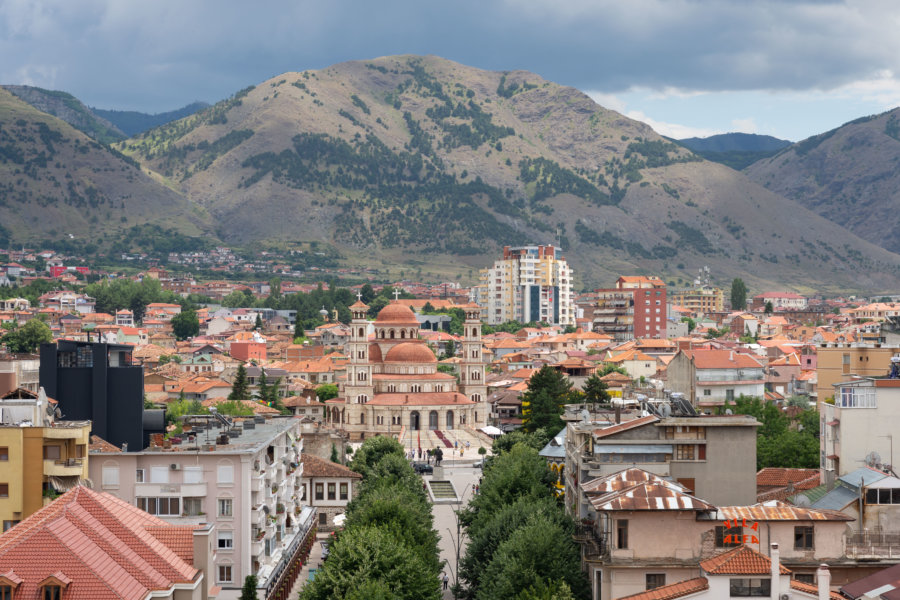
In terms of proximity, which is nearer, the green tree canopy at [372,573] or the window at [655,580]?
the window at [655,580]

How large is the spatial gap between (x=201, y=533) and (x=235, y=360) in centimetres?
14313

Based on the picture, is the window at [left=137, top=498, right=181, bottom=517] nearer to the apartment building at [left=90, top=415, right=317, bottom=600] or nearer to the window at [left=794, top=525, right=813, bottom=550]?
the apartment building at [left=90, top=415, right=317, bottom=600]

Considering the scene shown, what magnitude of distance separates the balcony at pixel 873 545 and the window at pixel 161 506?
23276 millimetres

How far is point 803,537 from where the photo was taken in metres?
44.0

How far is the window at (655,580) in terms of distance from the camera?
43.6 m

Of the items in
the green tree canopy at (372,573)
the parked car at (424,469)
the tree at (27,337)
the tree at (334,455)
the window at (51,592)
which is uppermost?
the tree at (27,337)

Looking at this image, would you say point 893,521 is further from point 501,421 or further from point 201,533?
point 501,421

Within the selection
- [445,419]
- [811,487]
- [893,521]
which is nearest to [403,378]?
[445,419]

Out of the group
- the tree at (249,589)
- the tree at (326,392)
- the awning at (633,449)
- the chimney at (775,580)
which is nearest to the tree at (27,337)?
the tree at (326,392)

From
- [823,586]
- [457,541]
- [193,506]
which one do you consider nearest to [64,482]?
[193,506]

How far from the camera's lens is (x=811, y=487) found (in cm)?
5806

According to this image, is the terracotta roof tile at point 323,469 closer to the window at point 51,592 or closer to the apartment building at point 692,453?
the apartment building at point 692,453

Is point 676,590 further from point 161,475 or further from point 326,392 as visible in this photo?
point 326,392

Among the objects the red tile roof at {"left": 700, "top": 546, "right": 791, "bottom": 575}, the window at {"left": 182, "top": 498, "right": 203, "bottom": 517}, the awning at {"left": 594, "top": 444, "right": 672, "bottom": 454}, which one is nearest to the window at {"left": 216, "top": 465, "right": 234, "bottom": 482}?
the window at {"left": 182, "top": 498, "right": 203, "bottom": 517}
